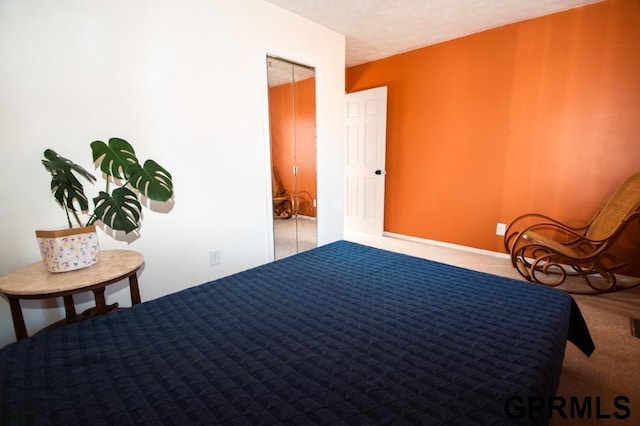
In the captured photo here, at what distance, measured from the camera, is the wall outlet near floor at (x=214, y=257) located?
2365 mm

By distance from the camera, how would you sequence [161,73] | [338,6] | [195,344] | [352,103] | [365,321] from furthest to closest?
1. [352,103]
2. [338,6]
3. [161,73]
4. [365,321]
5. [195,344]

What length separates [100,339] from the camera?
1.07 metres

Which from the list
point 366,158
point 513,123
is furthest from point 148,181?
point 513,123

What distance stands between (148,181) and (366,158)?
3.07 m

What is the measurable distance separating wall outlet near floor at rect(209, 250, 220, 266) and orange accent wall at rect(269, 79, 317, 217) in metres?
0.91

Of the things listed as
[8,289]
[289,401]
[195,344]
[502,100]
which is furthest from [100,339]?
[502,100]

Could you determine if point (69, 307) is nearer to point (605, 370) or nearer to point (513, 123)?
point (605, 370)

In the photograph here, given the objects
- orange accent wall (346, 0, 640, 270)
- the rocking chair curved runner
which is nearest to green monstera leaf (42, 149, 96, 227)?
the rocking chair curved runner

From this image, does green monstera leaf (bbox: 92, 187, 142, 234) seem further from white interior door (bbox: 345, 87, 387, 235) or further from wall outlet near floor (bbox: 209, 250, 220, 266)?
white interior door (bbox: 345, 87, 387, 235)

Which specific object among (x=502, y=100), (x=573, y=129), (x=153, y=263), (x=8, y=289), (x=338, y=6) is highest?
(x=338, y=6)

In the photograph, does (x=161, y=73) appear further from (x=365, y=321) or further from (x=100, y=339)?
(x=365, y=321)

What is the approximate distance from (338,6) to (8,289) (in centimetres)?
283

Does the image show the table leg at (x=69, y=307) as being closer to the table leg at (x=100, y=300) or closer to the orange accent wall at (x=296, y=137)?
the table leg at (x=100, y=300)

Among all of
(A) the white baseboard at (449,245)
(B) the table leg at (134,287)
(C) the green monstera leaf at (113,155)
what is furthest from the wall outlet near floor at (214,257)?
(A) the white baseboard at (449,245)
